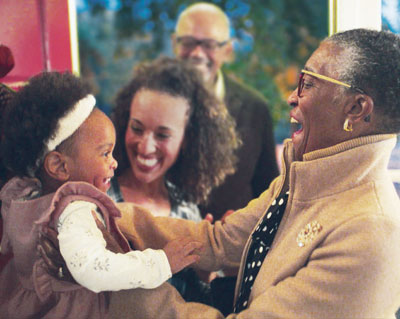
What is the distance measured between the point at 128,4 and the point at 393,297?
11.7 ft

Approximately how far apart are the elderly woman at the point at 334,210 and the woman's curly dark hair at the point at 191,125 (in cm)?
81

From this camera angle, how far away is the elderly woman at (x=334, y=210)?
1.13 m

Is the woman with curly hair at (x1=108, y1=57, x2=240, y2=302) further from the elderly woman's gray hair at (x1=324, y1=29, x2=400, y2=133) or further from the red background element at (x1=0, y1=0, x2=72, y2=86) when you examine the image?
the elderly woman's gray hair at (x1=324, y1=29, x2=400, y2=133)

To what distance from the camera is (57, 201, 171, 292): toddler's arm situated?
1188mm

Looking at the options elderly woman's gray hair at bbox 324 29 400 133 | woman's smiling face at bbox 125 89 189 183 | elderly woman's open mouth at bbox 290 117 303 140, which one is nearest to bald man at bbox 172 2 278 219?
woman's smiling face at bbox 125 89 189 183

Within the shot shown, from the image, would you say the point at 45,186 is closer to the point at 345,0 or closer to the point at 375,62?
the point at 375,62

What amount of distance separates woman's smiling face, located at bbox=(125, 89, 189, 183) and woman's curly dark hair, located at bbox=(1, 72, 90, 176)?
2.29 ft

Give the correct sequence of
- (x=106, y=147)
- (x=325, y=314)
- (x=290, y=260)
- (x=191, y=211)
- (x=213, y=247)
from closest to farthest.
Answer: (x=325, y=314) < (x=290, y=260) < (x=106, y=147) < (x=213, y=247) < (x=191, y=211)

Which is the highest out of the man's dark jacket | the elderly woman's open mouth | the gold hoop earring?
the gold hoop earring

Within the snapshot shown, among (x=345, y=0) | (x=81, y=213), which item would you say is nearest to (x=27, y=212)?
(x=81, y=213)

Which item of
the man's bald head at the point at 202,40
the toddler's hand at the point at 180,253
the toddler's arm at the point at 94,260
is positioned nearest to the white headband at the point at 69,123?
the toddler's arm at the point at 94,260

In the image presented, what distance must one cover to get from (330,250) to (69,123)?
2.49 ft

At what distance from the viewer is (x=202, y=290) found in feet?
5.50

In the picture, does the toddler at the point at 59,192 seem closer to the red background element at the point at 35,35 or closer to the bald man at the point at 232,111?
the red background element at the point at 35,35
